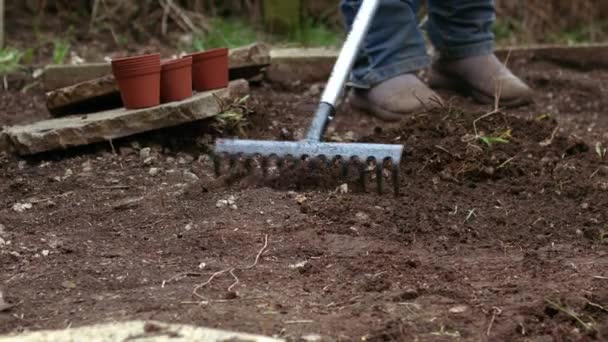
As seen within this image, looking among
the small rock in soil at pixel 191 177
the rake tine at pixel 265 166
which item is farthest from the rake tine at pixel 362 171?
the small rock in soil at pixel 191 177

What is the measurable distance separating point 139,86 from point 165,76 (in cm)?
11

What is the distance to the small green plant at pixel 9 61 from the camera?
3.94 metres

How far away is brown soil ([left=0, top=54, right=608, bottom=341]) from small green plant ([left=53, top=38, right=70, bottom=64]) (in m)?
1.19

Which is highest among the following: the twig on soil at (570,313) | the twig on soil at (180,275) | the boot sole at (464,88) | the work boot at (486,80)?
the twig on soil at (570,313)

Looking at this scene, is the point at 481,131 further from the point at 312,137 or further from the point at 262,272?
the point at 262,272

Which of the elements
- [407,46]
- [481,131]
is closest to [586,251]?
[481,131]

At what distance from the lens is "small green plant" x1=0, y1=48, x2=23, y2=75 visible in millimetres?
3941

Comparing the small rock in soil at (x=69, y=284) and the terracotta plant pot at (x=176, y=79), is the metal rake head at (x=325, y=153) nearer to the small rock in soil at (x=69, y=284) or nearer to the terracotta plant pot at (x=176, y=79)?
the terracotta plant pot at (x=176, y=79)

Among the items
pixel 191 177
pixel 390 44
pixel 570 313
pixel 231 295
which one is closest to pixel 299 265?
pixel 231 295

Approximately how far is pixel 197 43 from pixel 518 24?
Answer: 1899 mm

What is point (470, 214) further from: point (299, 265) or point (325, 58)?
point (325, 58)

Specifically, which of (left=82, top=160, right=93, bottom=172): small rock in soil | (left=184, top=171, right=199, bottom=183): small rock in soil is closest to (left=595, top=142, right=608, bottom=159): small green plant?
(left=184, top=171, right=199, bottom=183): small rock in soil

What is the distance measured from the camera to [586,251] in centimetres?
225

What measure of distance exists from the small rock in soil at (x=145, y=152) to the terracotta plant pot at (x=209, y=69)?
0.32 meters
